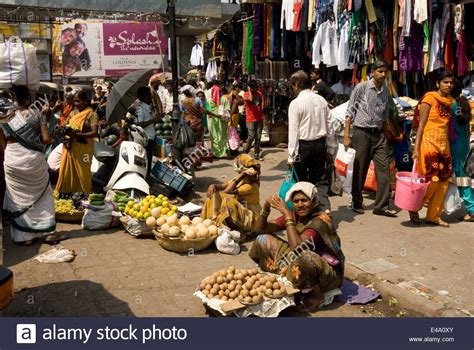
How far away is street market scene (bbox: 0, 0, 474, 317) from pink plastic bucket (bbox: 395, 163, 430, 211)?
17 mm

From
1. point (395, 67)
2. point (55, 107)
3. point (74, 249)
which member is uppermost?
point (395, 67)

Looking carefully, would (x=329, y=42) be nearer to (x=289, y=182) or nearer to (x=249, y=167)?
(x=249, y=167)

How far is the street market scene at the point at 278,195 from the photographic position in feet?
13.6

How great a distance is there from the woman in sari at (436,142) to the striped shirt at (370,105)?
0.55m

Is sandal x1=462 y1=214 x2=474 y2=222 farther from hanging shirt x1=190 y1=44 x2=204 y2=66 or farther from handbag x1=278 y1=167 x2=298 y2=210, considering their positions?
hanging shirt x1=190 y1=44 x2=204 y2=66

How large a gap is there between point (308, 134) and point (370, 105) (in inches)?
46.3

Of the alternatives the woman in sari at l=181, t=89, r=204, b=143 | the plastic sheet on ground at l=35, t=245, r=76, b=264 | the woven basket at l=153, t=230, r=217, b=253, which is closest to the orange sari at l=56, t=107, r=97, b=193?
the plastic sheet on ground at l=35, t=245, r=76, b=264

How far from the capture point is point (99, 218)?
6.43 meters

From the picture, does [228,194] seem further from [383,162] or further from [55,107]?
[55,107]

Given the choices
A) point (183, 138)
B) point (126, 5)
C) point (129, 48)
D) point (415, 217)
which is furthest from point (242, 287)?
point (129, 48)

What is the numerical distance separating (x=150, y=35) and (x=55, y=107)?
10.0m

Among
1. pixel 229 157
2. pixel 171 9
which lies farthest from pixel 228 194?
pixel 229 157

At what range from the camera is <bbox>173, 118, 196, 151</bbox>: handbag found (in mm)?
8477

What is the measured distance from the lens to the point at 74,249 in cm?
572
